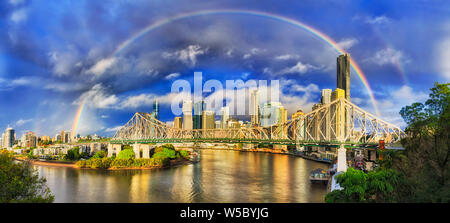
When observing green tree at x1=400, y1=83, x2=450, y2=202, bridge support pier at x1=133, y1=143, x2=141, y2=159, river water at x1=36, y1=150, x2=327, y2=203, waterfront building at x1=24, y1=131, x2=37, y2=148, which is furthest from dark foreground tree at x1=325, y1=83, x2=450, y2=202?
waterfront building at x1=24, y1=131, x2=37, y2=148

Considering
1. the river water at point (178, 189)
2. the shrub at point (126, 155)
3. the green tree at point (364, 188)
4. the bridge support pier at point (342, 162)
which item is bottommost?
the river water at point (178, 189)

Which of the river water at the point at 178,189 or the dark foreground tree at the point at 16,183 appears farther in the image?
the river water at the point at 178,189

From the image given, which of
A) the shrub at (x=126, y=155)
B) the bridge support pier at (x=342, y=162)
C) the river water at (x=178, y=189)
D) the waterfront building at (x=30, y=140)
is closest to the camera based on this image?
the river water at (x=178, y=189)

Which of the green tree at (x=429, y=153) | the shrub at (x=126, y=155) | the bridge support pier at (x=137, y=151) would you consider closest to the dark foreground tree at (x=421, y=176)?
the green tree at (x=429, y=153)

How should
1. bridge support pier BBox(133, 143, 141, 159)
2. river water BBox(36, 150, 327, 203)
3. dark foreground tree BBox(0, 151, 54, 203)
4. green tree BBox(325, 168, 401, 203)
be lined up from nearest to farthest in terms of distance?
dark foreground tree BBox(0, 151, 54, 203), green tree BBox(325, 168, 401, 203), river water BBox(36, 150, 327, 203), bridge support pier BBox(133, 143, 141, 159)

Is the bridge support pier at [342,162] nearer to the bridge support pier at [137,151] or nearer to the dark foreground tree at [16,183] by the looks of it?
the dark foreground tree at [16,183]

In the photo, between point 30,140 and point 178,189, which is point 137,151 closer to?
point 178,189

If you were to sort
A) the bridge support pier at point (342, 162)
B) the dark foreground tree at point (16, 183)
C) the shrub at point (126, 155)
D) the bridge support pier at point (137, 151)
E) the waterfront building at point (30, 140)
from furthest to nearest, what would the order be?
the waterfront building at point (30, 140)
the bridge support pier at point (137, 151)
the shrub at point (126, 155)
the bridge support pier at point (342, 162)
the dark foreground tree at point (16, 183)

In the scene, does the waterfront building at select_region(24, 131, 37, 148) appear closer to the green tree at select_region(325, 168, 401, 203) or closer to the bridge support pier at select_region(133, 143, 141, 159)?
the bridge support pier at select_region(133, 143, 141, 159)

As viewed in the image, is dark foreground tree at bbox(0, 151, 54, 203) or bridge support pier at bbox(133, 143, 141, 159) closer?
dark foreground tree at bbox(0, 151, 54, 203)

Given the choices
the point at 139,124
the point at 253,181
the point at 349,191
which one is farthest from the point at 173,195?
A: the point at 139,124

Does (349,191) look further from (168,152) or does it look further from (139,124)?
(139,124)

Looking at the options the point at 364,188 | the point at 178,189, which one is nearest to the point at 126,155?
the point at 178,189
